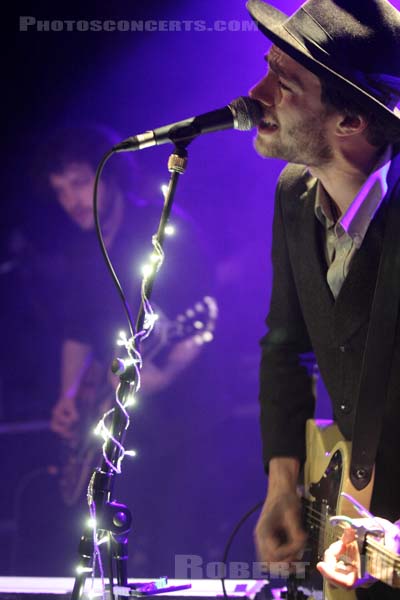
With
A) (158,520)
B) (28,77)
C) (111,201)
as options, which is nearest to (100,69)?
(28,77)

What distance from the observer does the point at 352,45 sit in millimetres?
1514

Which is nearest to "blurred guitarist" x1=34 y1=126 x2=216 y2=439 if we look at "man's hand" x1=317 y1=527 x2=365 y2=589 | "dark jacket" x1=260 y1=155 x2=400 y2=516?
"dark jacket" x1=260 y1=155 x2=400 y2=516

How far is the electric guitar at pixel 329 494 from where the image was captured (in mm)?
1309

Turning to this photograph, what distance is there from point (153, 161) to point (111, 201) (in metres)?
0.25

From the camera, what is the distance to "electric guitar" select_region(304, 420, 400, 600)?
1.31 m

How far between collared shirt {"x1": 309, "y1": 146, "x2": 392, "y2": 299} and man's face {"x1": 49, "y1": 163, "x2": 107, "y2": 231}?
1288 mm

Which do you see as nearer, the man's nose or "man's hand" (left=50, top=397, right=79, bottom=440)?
the man's nose

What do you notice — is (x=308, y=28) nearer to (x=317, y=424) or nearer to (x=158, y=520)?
(x=317, y=424)

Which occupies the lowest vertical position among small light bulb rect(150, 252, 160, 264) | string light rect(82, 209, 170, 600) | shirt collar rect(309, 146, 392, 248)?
string light rect(82, 209, 170, 600)

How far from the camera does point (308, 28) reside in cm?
155

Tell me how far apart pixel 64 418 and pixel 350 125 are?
183 centimetres

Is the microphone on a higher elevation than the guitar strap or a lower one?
higher

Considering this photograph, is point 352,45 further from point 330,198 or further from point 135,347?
point 135,347

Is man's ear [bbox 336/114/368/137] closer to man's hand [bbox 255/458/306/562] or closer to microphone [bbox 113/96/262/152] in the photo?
microphone [bbox 113/96/262/152]
